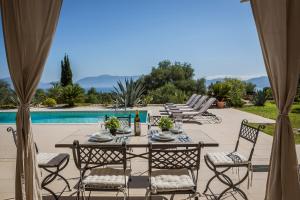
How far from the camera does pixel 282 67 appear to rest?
8.54ft

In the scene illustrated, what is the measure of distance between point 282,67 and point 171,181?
1.52 meters

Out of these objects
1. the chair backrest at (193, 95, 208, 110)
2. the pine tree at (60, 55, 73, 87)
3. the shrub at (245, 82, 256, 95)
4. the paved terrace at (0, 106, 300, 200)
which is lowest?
the paved terrace at (0, 106, 300, 200)

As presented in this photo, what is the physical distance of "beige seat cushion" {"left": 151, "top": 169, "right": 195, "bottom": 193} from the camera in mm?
2676

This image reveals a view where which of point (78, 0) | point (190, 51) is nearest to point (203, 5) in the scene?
point (78, 0)

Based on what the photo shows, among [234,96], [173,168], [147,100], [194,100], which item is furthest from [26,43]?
[234,96]

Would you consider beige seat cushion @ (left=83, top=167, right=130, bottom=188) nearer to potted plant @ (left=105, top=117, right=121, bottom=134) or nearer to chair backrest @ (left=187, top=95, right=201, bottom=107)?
potted plant @ (left=105, top=117, right=121, bottom=134)

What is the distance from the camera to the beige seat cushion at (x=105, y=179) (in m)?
2.77

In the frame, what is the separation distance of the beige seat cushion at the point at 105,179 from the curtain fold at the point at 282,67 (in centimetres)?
147

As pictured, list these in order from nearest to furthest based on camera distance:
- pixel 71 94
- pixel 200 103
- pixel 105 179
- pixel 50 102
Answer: pixel 105 179, pixel 200 103, pixel 50 102, pixel 71 94

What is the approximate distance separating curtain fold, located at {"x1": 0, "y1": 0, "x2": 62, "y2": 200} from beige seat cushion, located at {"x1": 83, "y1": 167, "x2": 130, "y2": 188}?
0.59 m

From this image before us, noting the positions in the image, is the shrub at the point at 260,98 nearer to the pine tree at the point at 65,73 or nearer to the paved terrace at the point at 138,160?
the paved terrace at the point at 138,160

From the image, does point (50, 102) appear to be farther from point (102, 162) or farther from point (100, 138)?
point (102, 162)

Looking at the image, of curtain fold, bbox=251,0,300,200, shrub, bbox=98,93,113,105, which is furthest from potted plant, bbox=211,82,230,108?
curtain fold, bbox=251,0,300,200

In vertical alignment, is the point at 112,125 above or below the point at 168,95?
below
